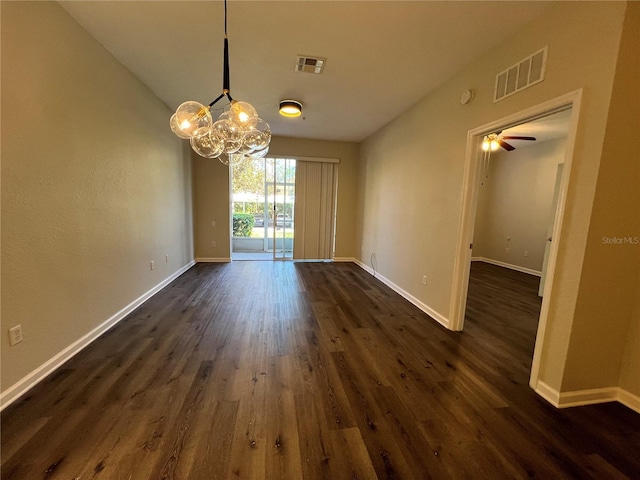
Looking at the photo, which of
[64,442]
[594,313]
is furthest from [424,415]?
[64,442]

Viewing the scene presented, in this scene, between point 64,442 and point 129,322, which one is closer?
point 64,442

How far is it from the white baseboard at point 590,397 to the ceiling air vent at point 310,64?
3.34 metres

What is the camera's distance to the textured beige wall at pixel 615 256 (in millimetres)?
1496

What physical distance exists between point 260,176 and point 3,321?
5.08 m

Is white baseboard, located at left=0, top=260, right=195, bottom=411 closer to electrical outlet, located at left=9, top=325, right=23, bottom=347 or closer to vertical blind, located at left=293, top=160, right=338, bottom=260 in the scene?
electrical outlet, located at left=9, top=325, right=23, bottom=347

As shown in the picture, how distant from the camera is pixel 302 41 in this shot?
227cm

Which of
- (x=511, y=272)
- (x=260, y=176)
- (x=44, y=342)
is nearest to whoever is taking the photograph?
(x=44, y=342)

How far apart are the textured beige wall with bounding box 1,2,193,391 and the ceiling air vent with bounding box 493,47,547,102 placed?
138 inches

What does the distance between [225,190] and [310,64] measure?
3.55 meters

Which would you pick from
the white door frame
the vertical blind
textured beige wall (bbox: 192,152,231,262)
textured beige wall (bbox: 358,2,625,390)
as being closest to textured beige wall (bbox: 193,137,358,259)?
textured beige wall (bbox: 192,152,231,262)

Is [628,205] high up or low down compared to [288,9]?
down

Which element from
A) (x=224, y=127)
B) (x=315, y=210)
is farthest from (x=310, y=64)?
(x=315, y=210)

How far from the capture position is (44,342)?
1.88 metres

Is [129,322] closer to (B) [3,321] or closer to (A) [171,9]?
(B) [3,321]
